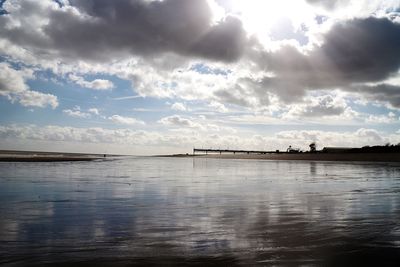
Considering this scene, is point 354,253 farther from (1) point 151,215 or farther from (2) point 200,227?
(1) point 151,215

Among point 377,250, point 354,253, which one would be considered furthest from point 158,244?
point 377,250

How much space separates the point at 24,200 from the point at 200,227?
28.2ft

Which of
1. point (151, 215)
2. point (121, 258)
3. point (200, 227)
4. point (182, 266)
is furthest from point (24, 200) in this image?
point (182, 266)

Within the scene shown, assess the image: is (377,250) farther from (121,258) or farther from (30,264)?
(30,264)

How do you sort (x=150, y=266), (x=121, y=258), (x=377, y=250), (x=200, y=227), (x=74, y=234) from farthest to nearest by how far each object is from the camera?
(x=200, y=227) → (x=74, y=234) → (x=377, y=250) → (x=121, y=258) → (x=150, y=266)

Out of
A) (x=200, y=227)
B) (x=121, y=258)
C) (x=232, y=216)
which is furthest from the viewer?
(x=232, y=216)

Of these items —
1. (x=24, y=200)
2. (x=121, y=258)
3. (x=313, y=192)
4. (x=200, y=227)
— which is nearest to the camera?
(x=121, y=258)

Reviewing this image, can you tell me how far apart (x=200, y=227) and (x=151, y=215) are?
240 cm

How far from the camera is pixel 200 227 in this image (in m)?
10.3

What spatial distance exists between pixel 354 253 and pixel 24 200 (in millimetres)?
12685

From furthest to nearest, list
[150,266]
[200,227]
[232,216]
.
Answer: [232,216] → [200,227] → [150,266]

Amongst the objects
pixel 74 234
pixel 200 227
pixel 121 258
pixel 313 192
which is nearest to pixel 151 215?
pixel 200 227

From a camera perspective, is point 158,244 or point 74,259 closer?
point 74,259

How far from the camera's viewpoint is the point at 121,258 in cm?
726
